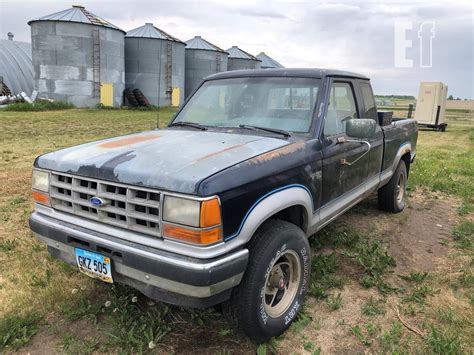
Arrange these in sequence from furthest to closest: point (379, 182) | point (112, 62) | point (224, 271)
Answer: point (112, 62) → point (379, 182) → point (224, 271)

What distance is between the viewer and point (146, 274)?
230cm

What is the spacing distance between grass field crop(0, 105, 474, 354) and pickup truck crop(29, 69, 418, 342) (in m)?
0.35

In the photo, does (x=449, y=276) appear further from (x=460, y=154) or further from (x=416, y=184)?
(x=460, y=154)

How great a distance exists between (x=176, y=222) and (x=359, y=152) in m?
2.30

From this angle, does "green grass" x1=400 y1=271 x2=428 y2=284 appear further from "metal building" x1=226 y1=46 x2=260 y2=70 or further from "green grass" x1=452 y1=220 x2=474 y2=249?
"metal building" x1=226 y1=46 x2=260 y2=70

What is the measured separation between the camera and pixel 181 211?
86.9 inches

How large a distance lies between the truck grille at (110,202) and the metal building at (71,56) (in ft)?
83.8

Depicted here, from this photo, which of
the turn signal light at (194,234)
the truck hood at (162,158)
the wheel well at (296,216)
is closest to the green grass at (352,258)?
the wheel well at (296,216)

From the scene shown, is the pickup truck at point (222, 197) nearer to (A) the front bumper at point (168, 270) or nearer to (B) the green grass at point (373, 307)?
(A) the front bumper at point (168, 270)

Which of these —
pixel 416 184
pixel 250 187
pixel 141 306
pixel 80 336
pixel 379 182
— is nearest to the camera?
pixel 250 187

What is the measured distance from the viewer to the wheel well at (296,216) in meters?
2.98

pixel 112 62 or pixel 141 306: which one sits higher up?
pixel 112 62

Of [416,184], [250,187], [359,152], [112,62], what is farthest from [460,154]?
[112,62]

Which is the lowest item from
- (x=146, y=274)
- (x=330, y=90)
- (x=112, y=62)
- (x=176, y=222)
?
(x=146, y=274)
